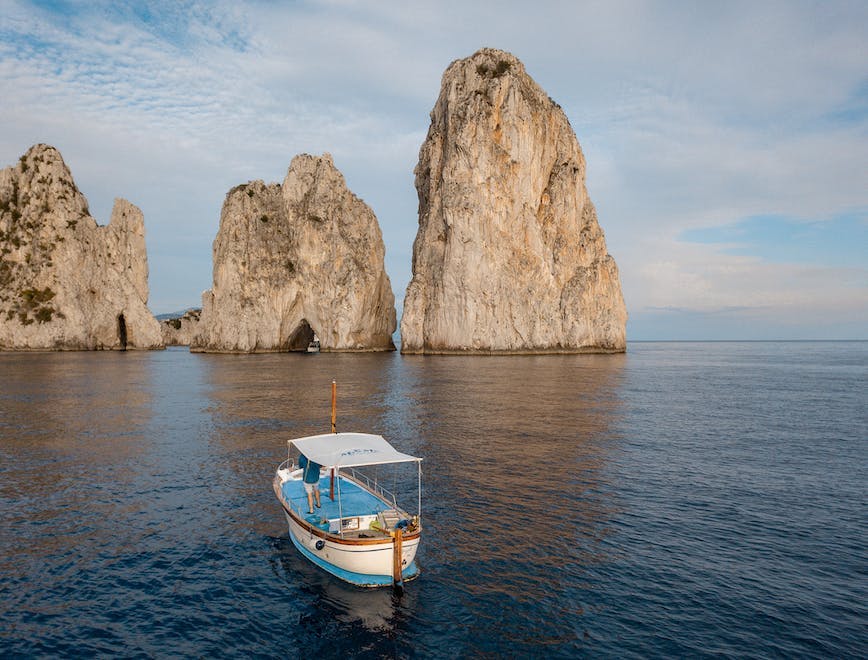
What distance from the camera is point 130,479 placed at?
25469 mm

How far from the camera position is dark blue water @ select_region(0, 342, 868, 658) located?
13250mm

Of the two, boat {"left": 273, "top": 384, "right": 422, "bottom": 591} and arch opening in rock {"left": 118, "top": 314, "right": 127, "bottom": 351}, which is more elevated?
arch opening in rock {"left": 118, "top": 314, "right": 127, "bottom": 351}

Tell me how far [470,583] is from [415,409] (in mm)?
29827

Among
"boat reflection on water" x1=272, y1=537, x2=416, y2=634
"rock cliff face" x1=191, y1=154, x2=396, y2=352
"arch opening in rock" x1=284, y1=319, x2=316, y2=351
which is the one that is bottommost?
"boat reflection on water" x1=272, y1=537, x2=416, y2=634

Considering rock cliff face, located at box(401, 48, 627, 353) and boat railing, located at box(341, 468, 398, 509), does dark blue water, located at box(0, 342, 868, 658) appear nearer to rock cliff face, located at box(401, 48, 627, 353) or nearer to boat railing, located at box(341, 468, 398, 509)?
boat railing, located at box(341, 468, 398, 509)

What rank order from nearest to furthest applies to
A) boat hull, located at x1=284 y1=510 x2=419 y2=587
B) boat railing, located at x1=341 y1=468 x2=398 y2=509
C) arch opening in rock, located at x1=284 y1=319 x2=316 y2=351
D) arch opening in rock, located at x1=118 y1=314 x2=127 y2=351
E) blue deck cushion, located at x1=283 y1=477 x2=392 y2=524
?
boat hull, located at x1=284 y1=510 x2=419 y2=587, blue deck cushion, located at x1=283 y1=477 x2=392 y2=524, boat railing, located at x1=341 y1=468 x2=398 y2=509, arch opening in rock, located at x1=284 y1=319 x2=316 y2=351, arch opening in rock, located at x1=118 y1=314 x2=127 y2=351

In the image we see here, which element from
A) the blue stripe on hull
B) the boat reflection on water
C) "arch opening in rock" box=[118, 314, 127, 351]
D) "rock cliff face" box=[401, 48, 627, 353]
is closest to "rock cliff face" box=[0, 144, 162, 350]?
"arch opening in rock" box=[118, 314, 127, 351]

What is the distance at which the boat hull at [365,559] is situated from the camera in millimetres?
15250

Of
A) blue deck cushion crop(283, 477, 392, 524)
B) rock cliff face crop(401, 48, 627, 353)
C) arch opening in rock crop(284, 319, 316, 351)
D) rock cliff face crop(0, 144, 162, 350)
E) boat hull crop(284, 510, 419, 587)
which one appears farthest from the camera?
arch opening in rock crop(284, 319, 316, 351)

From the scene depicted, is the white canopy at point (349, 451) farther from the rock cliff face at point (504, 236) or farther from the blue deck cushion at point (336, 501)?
the rock cliff face at point (504, 236)

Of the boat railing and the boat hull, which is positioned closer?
the boat hull

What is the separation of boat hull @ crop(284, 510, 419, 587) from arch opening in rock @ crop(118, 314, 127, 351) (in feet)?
502

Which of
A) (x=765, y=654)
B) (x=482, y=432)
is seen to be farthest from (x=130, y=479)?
(x=765, y=654)

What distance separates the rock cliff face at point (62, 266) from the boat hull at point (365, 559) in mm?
149300
